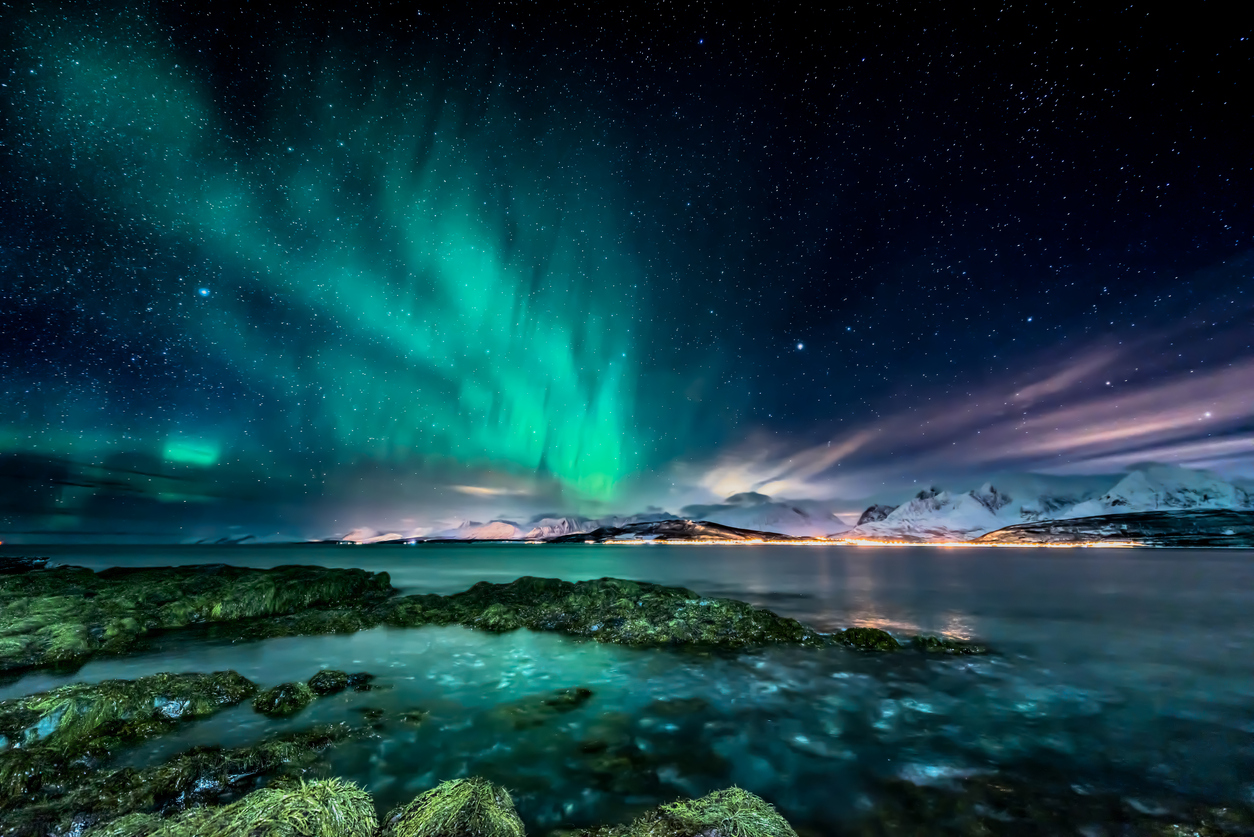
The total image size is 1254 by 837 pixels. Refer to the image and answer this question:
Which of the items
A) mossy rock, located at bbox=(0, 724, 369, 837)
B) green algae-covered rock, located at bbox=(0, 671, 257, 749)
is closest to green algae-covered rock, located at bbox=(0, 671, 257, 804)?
green algae-covered rock, located at bbox=(0, 671, 257, 749)

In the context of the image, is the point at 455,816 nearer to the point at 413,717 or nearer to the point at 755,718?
the point at 413,717

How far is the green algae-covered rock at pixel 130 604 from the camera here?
14.2m

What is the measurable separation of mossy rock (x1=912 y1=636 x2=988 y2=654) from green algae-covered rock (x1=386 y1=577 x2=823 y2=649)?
3470 mm

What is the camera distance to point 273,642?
16.3 meters

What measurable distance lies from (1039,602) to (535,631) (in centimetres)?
3368

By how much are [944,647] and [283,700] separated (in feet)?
61.9

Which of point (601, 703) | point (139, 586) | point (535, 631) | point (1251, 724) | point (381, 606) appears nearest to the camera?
point (1251, 724)

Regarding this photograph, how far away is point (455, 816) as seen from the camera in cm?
490

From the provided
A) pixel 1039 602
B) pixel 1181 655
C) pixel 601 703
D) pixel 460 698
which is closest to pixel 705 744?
pixel 601 703

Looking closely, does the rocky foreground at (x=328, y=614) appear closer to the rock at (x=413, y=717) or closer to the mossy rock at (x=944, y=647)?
the mossy rock at (x=944, y=647)

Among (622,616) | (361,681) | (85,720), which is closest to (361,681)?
(361,681)

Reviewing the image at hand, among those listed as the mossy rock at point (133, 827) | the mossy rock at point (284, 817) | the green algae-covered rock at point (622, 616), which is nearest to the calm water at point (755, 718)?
the green algae-covered rock at point (622, 616)

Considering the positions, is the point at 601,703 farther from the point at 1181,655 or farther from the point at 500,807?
the point at 1181,655

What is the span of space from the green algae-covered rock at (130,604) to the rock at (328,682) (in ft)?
30.4
